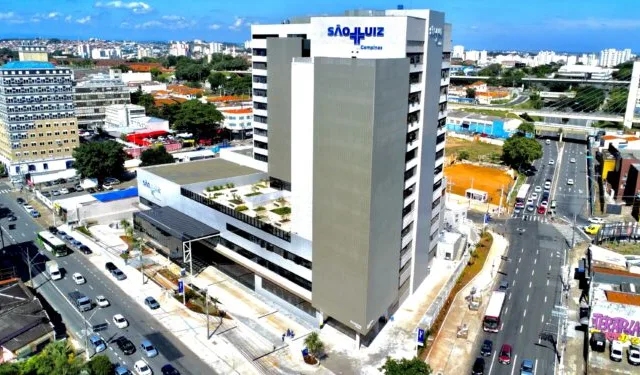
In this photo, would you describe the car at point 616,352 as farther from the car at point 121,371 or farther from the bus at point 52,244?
the bus at point 52,244

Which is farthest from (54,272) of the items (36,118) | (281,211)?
(36,118)

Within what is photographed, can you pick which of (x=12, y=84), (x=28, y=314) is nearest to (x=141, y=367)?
(x=28, y=314)

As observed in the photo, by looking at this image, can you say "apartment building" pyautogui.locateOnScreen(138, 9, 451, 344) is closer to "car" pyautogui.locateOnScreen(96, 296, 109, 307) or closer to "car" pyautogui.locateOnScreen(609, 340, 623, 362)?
"car" pyautogui.locateOnScreen(96, 296, 109, 307)

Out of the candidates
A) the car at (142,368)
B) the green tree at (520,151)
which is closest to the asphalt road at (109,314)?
the car at (142,368)

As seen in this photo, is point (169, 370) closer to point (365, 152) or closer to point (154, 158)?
point (365, 152)

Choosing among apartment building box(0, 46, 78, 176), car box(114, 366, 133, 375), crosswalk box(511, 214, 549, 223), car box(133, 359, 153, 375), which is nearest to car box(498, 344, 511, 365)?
car box(133, 359, 153, 375)
